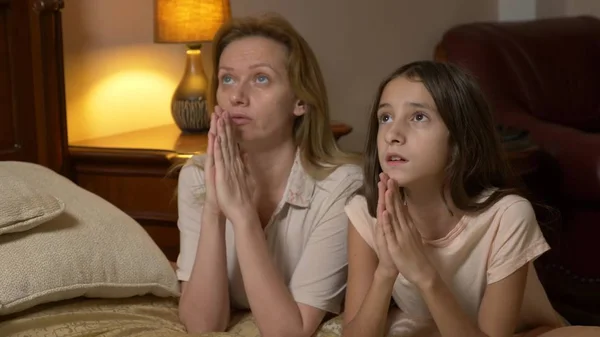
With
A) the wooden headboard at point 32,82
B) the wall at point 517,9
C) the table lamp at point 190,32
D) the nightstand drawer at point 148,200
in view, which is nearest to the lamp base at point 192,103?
the table lamp at point 190,32

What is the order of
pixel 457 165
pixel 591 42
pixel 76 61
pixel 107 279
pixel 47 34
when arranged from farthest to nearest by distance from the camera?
pixel 591 42
pixel 76 61
pixel 47 34
pixel 107 279
pixel 457 165

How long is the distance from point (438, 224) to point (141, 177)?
3.55ft

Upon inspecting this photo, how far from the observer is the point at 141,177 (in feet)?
8.27

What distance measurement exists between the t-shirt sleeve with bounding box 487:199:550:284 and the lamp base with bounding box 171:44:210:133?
1.27m

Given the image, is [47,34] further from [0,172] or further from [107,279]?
[107,279]

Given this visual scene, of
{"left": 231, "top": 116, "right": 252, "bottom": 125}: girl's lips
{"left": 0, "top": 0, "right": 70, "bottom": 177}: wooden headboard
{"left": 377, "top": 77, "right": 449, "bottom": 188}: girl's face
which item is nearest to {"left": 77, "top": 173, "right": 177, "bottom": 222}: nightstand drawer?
{"left": 0, "top": 0, "right": 70, "bottom": 177}: wooden headboard

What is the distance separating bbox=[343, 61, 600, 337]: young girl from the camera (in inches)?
59.9

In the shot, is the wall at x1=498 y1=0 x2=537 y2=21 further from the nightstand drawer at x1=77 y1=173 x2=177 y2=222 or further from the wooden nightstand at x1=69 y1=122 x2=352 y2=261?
the nightstand drawer at x1=77 y1=173 x2=177 y2=222

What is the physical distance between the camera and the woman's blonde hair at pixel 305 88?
1897 mm

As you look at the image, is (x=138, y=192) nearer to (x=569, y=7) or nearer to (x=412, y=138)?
(x=412, y=138)

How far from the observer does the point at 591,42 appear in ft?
12.4

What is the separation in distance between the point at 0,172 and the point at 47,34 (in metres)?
0.69

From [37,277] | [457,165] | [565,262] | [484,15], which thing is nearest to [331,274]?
[457,165]

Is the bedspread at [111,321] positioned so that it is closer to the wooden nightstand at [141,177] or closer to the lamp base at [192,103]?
the wooden nightstand at [141,177]
